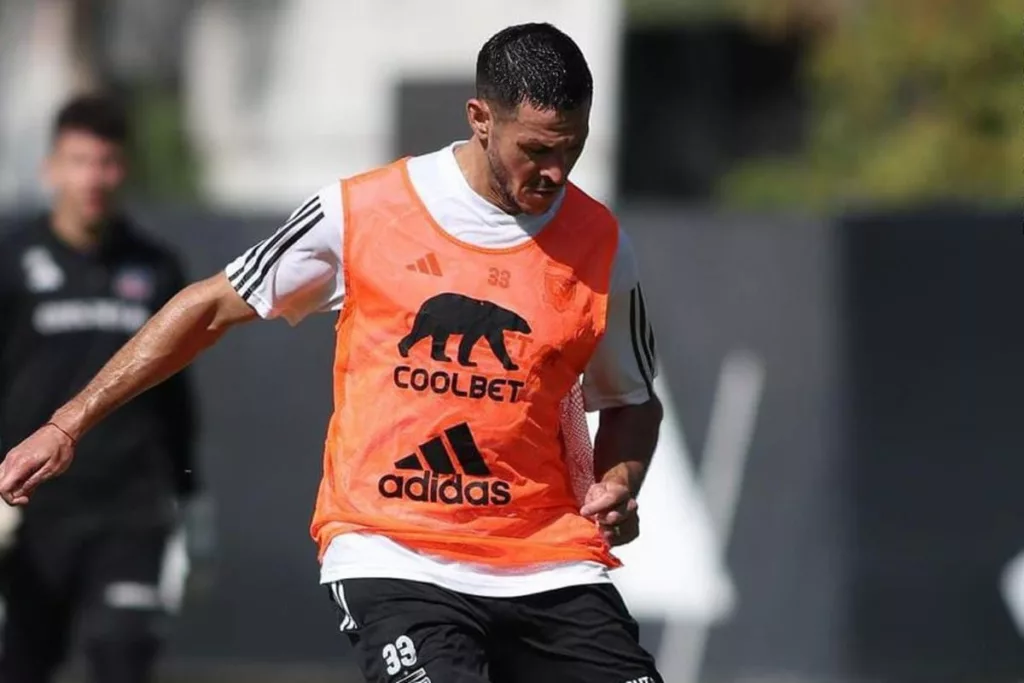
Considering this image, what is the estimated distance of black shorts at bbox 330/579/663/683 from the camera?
17.7 ft

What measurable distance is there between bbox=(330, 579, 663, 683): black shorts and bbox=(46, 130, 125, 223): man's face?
3.22m

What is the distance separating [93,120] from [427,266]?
10.3ft

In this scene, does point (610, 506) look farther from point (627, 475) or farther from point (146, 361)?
point (146, 361)

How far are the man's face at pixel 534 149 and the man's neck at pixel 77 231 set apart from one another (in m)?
3.34

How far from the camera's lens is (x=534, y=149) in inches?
212

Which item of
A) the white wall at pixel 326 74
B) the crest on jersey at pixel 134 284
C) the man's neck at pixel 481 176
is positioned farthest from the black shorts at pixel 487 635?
the white wall at pixel 326 74

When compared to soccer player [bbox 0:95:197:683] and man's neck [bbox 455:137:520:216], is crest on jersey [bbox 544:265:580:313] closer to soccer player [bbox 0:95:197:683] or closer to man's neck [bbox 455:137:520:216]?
man's neck [bbox 455:137:520:216]

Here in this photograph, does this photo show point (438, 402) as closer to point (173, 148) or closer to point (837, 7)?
point (837, 7)

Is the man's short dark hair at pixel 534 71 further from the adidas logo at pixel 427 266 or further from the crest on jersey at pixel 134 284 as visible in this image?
the crest on jersey at pixel 134 284

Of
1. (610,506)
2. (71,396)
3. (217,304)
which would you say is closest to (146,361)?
(217,304)

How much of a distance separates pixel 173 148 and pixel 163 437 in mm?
19455

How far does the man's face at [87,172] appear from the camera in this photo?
831 cm

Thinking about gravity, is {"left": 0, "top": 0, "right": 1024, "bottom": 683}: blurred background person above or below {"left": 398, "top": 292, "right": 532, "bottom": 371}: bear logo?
below

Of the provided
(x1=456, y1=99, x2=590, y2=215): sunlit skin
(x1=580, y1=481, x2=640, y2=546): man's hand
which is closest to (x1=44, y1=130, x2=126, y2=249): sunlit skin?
(x1=456, y1=99, x2=590, y2=215): sunlit skin
